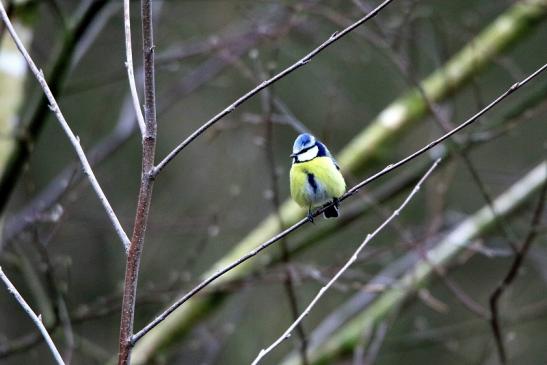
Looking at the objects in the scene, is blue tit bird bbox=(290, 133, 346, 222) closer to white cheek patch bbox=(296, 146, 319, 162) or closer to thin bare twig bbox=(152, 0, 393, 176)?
white cheek patch bbox=(296, 146, 319, 162)

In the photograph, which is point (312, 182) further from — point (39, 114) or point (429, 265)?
point (39, 114)

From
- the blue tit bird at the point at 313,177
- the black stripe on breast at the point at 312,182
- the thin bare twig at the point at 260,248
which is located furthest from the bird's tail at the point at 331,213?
the thin bare twig at the point at 260,248

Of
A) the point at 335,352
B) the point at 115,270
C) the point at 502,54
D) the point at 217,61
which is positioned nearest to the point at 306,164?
the point at 335,352

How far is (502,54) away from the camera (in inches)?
135

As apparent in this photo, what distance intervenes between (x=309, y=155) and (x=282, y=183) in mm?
3990

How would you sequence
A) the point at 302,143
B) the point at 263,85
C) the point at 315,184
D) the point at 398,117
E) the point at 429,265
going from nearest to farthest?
1. the point at 263,85
2. the point at 315,184
3. the point at 302,143
4. the point at 429,265
5. the point at 398,117

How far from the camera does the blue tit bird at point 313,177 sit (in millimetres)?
2893

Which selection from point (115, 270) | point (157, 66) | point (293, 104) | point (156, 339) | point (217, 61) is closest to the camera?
point (156, 339)

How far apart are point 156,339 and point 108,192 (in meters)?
3.61

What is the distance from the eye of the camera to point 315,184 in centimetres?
289

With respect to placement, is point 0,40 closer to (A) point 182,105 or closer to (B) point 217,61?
(B) point 217,61

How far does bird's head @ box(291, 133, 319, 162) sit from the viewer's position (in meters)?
3.00

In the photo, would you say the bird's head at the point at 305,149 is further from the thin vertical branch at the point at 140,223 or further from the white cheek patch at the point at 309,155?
the thin vertical branch at the point at 140,223

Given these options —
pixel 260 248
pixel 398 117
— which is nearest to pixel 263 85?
pixel 260 248
